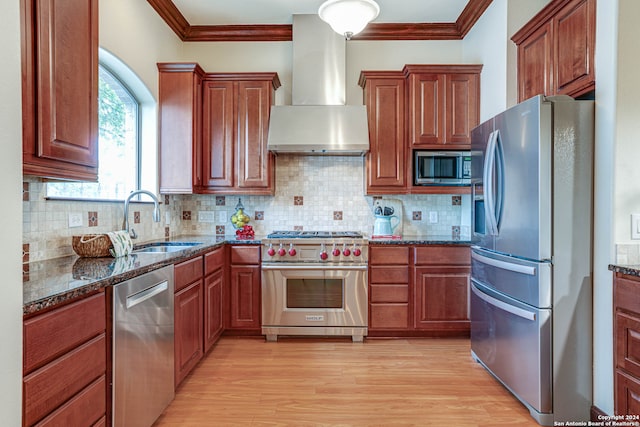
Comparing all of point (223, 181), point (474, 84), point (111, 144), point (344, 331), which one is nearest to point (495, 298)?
point (344, 331)

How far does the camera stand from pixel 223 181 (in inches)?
139

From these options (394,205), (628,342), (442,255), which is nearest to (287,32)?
(394,205)

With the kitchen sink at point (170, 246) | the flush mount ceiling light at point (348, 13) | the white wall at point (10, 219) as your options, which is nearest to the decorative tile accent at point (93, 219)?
the kitchen sink at point (170, 246)

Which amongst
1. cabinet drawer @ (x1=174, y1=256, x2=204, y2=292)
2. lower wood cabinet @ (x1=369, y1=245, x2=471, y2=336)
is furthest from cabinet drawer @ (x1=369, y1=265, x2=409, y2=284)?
cabinet drawer @ (x1=174, y1=256, x2=204, y2=292)

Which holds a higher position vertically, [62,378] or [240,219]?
[240,219]

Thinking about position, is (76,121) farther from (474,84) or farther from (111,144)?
(474,84)

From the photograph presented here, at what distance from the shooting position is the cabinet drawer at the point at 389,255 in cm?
325

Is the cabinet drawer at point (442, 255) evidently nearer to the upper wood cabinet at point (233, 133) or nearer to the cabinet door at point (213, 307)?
the upper wood cabinet at point (233, 133)

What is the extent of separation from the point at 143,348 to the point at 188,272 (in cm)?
67

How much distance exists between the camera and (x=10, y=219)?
0.96 m

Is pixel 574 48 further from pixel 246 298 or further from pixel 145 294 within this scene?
pixel 246 298

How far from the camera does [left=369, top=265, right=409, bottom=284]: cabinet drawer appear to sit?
3.26 metres

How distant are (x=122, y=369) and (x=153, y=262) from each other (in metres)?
0.51

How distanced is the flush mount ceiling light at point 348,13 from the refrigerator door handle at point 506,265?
6.05 feet
